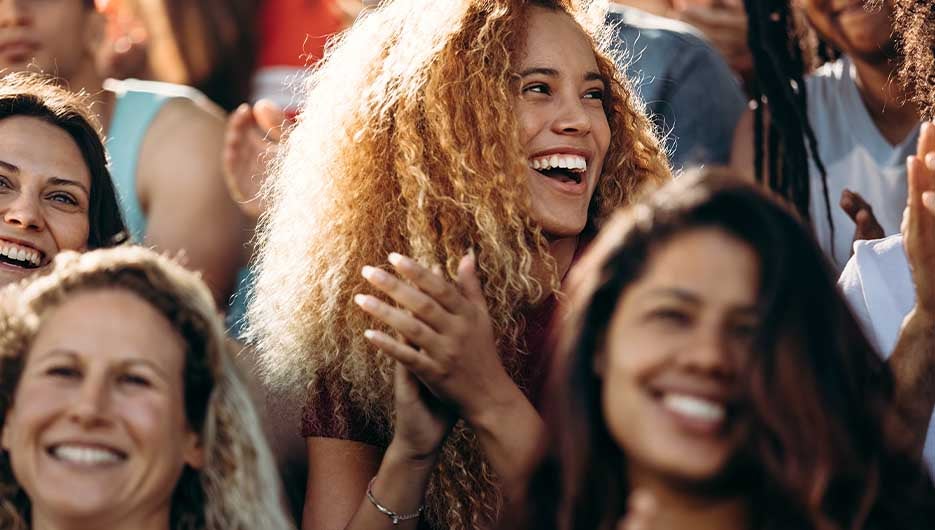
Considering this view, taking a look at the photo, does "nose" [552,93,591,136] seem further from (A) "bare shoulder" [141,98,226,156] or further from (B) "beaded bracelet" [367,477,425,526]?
(A) "bare shoulder" [141,98,226,156]

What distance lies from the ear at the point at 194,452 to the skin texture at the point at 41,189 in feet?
2.74

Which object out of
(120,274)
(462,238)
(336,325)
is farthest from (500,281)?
(120,274)

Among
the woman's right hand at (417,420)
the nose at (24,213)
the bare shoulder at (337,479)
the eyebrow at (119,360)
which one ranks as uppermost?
the nose at (24,213)

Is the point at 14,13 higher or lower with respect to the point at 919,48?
higher

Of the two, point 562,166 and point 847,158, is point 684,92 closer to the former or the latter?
point 847,158

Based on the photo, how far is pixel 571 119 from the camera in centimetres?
366

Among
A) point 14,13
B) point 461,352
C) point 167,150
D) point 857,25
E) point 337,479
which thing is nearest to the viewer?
point 461,352

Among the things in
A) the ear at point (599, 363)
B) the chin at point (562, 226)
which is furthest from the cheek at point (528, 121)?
the ear at point (599, 363)

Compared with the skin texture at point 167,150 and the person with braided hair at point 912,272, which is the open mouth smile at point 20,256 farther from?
the person with braided hair at point 912,272

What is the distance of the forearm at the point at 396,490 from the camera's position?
3215mm

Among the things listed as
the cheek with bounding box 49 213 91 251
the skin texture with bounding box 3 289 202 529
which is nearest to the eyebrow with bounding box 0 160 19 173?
the cheek with bounding box 49 213 91 251

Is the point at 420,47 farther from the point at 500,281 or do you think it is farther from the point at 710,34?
the point at 710,34

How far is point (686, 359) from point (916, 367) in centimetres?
78

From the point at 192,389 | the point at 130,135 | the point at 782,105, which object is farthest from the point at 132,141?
the point at 192,389
